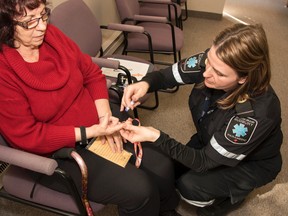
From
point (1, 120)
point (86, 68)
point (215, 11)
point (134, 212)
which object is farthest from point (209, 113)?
point (215, 11)

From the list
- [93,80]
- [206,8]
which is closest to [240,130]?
[93,80]

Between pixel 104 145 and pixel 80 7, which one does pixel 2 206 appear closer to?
pixel 104 145

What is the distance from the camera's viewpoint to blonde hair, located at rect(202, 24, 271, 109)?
109 centimetres

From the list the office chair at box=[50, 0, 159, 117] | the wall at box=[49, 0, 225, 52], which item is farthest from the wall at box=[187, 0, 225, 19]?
the office chair at box=[50, 0, 159, 117]

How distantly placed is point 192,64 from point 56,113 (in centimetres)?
75

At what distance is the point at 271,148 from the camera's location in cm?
143

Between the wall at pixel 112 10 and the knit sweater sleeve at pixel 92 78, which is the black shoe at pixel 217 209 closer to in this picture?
the knit sweater sleeve at pixel 92 78

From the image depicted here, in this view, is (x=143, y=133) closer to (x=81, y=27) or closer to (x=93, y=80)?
(x=93, y=80)

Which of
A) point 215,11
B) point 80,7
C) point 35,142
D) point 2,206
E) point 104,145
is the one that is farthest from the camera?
point 215,11

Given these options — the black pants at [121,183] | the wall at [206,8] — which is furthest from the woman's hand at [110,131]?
the wall at [206,8]

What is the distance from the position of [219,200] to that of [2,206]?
1331mm

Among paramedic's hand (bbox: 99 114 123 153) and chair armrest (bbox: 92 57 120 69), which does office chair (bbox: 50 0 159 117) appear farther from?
paramedic's hand (bbox: 99 114 123 153)

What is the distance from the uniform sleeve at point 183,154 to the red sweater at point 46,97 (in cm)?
41

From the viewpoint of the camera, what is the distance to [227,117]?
4.15 ft
